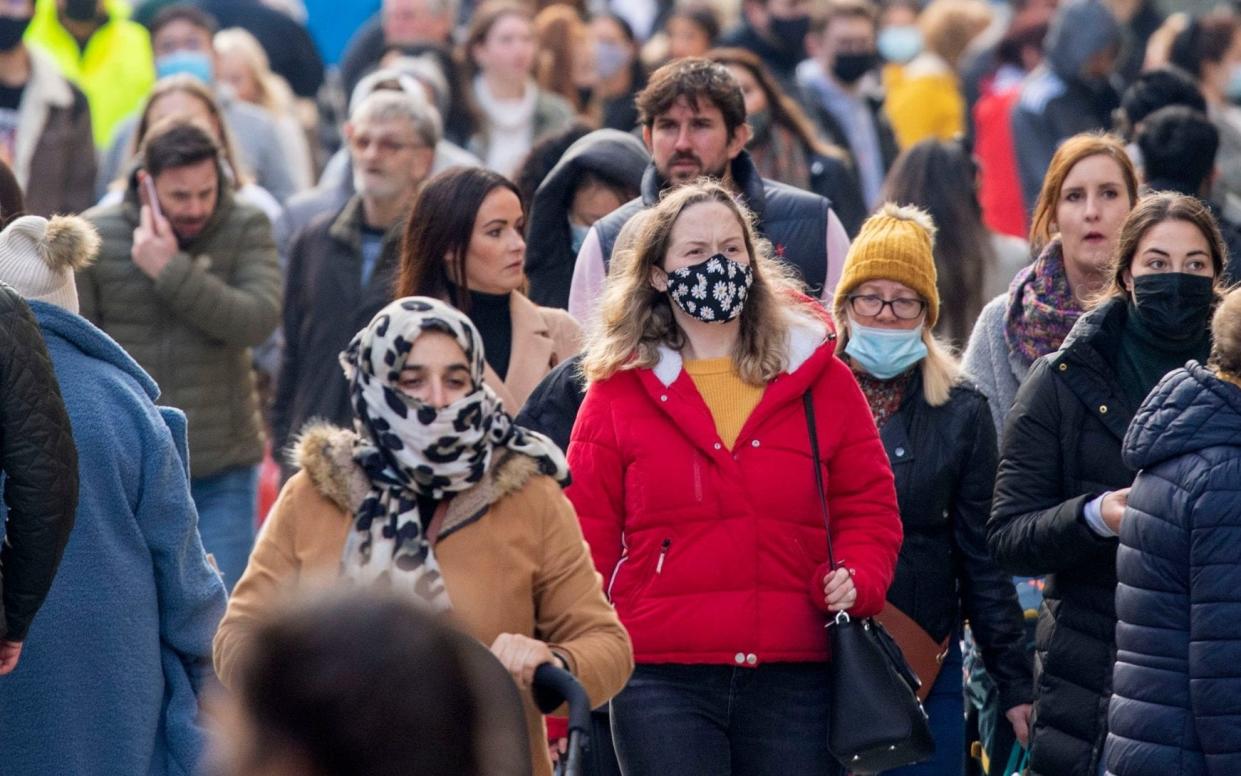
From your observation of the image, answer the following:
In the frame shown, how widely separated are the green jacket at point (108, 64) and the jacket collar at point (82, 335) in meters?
8.67

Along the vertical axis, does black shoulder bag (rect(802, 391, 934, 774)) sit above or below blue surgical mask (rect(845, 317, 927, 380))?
below

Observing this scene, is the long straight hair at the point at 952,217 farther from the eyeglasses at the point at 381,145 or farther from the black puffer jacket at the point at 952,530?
the black puffer jacket at the point at 952,530

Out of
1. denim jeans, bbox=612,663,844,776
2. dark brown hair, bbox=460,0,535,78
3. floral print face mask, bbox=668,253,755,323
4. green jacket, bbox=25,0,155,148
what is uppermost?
dark brown hair, bbox=460,0,535,78

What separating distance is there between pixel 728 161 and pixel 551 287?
1045 mm

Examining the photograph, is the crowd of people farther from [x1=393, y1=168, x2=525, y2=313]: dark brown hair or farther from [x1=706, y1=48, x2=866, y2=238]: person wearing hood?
[x1=706, y1=48, x2=866, y2=238]: person wearing hood

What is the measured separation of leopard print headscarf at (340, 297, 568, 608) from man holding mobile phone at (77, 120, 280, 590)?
12.9 feet

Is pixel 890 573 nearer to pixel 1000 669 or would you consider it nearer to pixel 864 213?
pixel 1000 669

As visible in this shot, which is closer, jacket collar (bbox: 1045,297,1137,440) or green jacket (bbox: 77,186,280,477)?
jacket collar (bbox: 1045,297,1137,440)

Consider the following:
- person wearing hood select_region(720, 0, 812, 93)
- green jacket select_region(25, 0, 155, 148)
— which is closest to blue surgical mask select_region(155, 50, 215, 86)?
green jacket select_region(25, 0, 155, 148)

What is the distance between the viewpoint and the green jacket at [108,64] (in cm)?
1504

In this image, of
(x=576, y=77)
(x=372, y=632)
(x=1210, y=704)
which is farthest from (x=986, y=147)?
(x=372, y=632)

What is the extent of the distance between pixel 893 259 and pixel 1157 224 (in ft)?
2.67

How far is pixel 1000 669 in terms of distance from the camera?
23.5 feet

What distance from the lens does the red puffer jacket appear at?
6.09 meters
